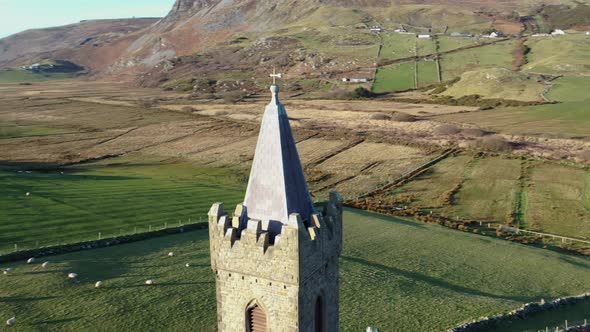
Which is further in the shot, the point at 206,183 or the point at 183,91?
the point at 183,91

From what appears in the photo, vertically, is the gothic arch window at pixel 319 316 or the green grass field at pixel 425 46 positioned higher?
the green grass field at pixel 425 46

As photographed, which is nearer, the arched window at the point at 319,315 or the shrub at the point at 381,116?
the arched window at the point at 319,315

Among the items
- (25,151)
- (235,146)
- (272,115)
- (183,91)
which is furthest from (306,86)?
(272,115)

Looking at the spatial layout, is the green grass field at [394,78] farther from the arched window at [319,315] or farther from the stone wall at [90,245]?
the arched window at [319,315]

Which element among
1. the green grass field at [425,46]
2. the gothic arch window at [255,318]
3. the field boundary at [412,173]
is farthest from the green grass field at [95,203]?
the green grass field at [425,46]

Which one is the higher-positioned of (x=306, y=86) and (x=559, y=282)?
(x=306, y=86)

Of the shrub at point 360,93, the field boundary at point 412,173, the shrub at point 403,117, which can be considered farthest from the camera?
the shrub at point 360,93

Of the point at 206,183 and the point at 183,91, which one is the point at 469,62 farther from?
the point at 206,183
